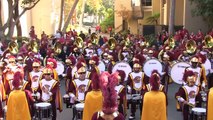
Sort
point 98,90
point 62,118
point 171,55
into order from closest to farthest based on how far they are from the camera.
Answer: point 98,90
point 62,118
point 171,55

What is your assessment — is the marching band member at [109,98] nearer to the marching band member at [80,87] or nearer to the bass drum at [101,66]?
the marching band member at [80,87]

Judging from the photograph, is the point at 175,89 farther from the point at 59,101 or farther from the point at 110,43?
the point at 59,101

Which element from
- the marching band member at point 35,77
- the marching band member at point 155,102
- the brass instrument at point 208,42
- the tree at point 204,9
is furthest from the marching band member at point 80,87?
the tree at point 204,9

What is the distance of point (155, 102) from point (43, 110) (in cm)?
267

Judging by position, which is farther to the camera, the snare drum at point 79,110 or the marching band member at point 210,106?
the snare drum at point 79,110

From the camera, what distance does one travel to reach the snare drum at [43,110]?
28.8 ft

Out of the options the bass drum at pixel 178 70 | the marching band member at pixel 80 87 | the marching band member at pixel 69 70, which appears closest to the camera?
the marching band member at pixel 80 87

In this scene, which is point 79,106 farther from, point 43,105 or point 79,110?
point 43,105

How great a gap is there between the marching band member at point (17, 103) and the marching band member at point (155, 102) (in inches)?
103

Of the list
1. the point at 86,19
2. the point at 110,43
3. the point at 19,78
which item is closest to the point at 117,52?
the point at 110,43

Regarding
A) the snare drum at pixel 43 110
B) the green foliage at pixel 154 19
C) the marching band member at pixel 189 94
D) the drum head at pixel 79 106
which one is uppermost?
the green foliage at pixel 154 19

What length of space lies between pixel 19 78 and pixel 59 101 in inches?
73.1

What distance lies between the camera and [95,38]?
1919 cm

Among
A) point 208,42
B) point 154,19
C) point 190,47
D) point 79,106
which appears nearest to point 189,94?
point 79,106
